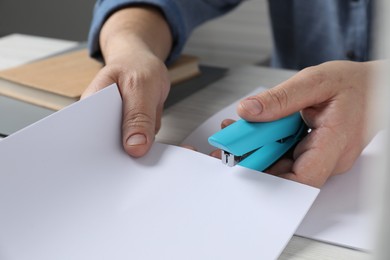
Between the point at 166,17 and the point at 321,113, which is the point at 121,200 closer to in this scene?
the point at 321,113

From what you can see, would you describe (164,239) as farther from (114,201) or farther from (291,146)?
(291,146)

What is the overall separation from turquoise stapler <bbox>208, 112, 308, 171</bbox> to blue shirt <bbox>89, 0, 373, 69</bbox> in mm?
386

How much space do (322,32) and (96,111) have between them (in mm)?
752

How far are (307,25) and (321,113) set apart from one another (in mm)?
653

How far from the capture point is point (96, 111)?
51 cm

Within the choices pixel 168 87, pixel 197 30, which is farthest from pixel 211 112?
pixel 197 30

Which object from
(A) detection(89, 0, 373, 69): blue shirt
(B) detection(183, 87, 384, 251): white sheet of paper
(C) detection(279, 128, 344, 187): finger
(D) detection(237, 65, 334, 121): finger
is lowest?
(A) detection(89, 0, 373, 69): blue shirt

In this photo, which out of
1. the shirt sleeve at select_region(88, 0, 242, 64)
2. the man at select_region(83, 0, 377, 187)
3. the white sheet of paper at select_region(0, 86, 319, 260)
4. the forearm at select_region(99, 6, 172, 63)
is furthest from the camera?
the shirt sleeve at select_region(88, 0, 242, 64)

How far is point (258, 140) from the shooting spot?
482 mm

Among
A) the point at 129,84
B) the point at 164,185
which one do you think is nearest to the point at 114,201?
the point at 164,185

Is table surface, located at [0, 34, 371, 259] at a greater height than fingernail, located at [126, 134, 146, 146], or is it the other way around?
fingernail, located at [126, 134, 146, 146]

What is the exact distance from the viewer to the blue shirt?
3.10 feet

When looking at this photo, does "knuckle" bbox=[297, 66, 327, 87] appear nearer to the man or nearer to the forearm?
the man

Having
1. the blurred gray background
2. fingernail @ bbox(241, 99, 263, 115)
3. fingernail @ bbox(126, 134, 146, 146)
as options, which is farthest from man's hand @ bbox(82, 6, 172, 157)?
the blurred gray background
